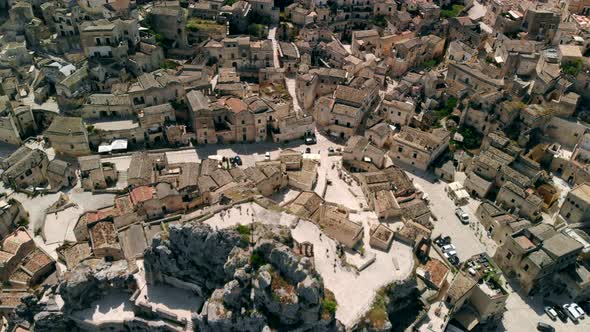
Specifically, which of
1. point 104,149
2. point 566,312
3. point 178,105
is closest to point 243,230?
point 104,149

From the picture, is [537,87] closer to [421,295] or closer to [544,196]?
[544,196]

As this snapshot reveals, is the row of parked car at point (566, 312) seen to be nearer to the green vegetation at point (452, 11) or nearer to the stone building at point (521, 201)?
the stone building at point (521, 201)

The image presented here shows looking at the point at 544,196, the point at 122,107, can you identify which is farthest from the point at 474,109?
the point at 122,107

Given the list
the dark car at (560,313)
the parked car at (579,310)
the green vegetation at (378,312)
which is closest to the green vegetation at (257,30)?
the green vegetation at (378,312)

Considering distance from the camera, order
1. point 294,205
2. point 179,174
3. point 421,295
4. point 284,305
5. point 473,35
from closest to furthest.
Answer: point 284,305 < point 421,295 < point 294,205 < point 179,174 < point 473,35

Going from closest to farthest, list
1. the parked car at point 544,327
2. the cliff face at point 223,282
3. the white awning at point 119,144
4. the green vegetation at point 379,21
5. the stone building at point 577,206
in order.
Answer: the cliff face at point 223,282 → the parked car at point 544,327 → the stone building at point 577,206 → the white awning at point 119,144 → the green vegetation at point 379,21
